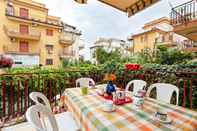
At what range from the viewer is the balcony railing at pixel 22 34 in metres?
15.4

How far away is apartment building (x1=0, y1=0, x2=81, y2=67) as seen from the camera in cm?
1546

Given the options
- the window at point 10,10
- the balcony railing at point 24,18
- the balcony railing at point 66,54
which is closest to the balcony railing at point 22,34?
the balcony railing at point 24,18

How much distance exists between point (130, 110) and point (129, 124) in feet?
1.00

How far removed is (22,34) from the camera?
1630cm

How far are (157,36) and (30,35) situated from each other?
1399 centimetres

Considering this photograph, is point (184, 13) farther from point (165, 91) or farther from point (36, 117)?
point (36, 117)

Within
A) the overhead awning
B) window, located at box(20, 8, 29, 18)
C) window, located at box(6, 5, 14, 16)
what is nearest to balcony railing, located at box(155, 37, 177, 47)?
the overhead awning

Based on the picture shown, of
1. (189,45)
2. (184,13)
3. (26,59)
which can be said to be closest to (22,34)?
(26,59)

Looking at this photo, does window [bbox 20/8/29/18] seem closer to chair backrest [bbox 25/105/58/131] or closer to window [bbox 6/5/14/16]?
window [bbox 6/5/14/16]

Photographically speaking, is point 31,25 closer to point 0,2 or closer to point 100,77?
point 0,2

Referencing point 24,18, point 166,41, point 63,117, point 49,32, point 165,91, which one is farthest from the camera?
point 49,32

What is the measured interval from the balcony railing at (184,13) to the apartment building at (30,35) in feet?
49.5

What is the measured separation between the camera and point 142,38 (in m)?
17.5

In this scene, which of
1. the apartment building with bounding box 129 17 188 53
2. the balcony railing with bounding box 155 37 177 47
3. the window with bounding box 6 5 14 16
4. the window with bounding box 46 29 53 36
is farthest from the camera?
the window with bounding box 46 29 53 36
